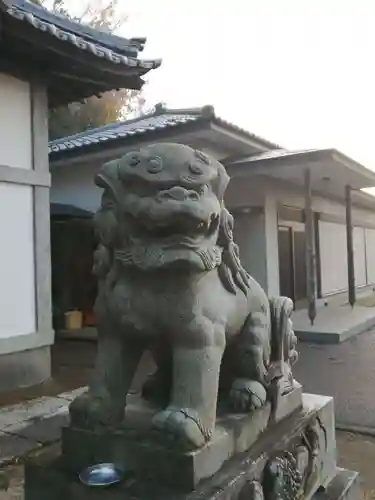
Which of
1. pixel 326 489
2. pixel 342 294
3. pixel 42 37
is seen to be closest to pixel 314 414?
pixel 326 489

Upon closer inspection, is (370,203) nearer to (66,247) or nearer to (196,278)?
(66,247)

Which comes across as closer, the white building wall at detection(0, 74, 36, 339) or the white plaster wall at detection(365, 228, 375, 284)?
the white building wall at detection(0, 74, 36, 339)

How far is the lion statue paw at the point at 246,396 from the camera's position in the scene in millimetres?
1897

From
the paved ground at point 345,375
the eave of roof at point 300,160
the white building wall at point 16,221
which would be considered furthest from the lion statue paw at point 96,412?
the eave of roof at point 300,160

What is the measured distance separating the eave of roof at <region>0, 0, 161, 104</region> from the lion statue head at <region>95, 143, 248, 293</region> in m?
3.40

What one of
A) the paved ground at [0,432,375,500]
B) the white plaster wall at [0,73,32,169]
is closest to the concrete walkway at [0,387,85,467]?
the paved ground at [0,432,375,500]

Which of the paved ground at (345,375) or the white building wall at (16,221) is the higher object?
the white building wall at (16,221)

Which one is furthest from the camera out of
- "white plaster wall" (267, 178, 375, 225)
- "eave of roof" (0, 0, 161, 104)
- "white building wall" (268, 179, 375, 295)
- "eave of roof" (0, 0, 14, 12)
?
"white building wall" (268, 179, 375, 295)

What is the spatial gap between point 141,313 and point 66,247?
820cm

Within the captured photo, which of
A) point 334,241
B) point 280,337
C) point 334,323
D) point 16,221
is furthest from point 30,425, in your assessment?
point 334,241

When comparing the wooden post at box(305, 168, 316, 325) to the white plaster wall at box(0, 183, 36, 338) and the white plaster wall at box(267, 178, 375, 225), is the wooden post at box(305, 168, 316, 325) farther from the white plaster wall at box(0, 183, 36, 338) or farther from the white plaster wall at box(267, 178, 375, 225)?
the white plaster wall at box(0, 183, 36, 338)

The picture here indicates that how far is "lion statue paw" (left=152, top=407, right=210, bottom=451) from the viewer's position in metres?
1.57

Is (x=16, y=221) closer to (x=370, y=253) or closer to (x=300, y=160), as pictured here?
(x=300, y=160)

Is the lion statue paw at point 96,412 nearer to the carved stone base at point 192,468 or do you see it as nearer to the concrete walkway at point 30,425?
the carved stone base at point 192,468
